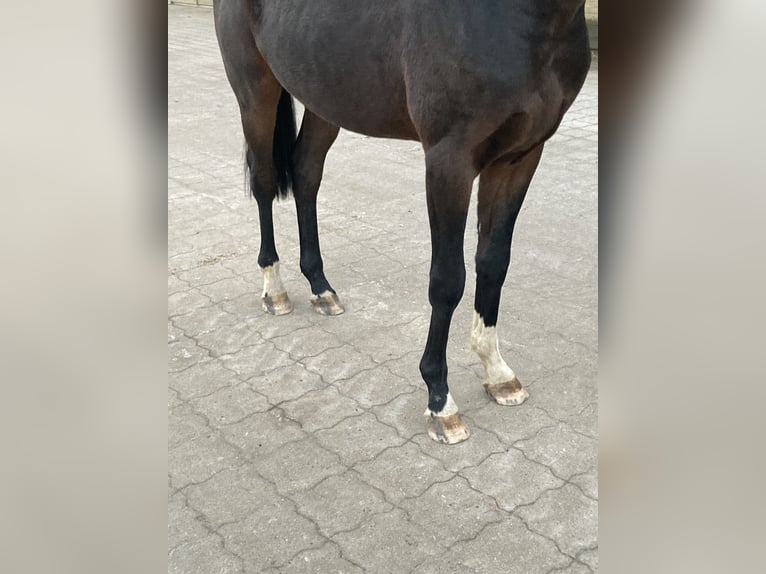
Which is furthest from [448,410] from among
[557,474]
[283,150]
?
[283,150]

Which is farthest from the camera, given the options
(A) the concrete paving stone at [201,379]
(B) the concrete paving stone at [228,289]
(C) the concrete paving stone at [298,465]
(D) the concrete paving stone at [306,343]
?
(B) the concrete paving stone at [228,289]

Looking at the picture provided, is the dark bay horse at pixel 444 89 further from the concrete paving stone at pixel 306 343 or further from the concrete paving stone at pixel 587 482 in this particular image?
the concrete paving stone at pixel 306 343

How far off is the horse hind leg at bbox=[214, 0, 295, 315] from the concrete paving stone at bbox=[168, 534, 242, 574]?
4.57 feet

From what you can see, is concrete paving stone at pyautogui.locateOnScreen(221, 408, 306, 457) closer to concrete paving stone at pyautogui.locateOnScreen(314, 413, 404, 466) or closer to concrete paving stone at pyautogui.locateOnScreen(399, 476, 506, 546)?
concrete paving stone at pyautogui.locateOnScreen(314, 413, 404, 466)

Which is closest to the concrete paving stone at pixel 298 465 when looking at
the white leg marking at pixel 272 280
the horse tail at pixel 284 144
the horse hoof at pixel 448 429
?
the horse hoof at pixel 448 429

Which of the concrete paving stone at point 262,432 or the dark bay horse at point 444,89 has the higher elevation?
the dark bay horse at point 444,89

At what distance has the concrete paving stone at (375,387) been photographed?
2.45 m

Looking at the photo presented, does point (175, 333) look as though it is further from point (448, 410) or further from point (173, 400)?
point (448, 410)

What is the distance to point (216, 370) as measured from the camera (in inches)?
104

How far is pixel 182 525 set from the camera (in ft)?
6.13
